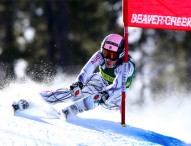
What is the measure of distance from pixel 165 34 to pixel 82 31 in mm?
3500

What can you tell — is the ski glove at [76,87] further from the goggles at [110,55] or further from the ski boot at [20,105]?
the ski boot at [20,105]

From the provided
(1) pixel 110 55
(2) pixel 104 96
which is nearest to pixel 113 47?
(1) pixel 110 55

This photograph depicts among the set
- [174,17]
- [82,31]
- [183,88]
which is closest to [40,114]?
[174,17]

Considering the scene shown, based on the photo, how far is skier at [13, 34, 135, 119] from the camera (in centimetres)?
892

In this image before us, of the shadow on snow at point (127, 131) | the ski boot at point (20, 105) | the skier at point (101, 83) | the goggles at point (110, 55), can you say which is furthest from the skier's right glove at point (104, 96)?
the ski boot at point (20, 105)

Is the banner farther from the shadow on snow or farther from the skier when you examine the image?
the shadow on snow

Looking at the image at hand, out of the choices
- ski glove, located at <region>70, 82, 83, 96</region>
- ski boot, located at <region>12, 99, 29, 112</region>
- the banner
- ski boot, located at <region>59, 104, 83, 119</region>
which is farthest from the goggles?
ski boot, located at <region>12, 99, 29, 112</region>

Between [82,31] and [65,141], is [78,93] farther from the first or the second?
[82,31]

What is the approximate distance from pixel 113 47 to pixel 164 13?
0.97 metres

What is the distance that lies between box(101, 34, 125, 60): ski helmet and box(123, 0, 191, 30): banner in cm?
66

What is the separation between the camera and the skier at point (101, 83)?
8.92 m

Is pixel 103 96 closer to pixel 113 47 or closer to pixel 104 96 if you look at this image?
pixel 104 96

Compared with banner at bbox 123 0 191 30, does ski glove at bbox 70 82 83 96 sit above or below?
below

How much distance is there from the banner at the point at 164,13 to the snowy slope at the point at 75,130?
1429 millimetres
